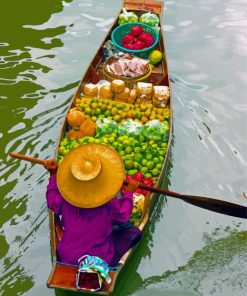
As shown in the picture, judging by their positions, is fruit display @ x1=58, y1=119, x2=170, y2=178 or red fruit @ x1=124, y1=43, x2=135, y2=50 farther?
red fruit @ x1=124, y1=43, x2=135, y2=50

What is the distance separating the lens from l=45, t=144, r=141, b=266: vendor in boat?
12.6 feet

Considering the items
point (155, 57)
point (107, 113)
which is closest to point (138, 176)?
point (107, 113)

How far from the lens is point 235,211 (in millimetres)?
4617

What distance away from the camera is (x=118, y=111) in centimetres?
612

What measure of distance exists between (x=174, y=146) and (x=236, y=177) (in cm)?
103

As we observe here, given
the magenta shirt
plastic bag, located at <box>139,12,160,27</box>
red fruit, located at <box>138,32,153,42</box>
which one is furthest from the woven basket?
the magenta shirt

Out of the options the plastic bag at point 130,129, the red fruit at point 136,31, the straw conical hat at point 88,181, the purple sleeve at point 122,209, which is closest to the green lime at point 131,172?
the plastic bag at point 130,129

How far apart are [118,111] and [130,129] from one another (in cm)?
50

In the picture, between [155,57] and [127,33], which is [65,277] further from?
[127,33]

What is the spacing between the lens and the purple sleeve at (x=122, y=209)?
4.14 metres

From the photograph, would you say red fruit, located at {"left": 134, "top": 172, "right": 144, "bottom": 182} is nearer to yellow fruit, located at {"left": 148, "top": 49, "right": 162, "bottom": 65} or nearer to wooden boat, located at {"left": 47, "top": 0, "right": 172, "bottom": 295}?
wooden boat, located at {"left": 47, "top": 0, "right": 172, "bottom": 295}

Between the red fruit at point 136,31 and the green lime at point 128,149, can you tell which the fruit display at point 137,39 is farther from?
the green lime at point 128,149

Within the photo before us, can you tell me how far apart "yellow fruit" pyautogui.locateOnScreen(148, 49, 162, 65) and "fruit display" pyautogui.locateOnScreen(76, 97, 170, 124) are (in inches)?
48.6

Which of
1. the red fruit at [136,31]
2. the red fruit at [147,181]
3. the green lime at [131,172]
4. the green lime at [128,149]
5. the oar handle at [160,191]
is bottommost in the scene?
the green lime at [131,172]
